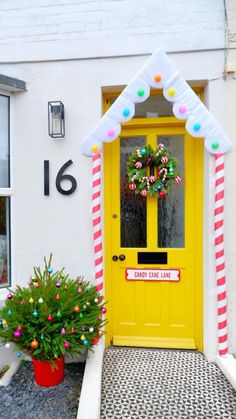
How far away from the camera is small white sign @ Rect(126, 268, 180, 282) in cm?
325

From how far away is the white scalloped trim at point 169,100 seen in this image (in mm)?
2609

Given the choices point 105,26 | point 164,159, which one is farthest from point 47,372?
point 105,26

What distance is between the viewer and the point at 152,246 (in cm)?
329

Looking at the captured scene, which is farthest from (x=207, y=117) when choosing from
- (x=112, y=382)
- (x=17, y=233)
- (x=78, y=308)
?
(x=112, y=382)

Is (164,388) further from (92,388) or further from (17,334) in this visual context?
(17,334)

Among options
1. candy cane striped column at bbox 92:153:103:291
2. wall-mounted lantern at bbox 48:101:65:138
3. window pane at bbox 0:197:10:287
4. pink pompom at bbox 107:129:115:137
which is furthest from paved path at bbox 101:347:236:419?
wall-mounted lantern at bbox 48:101:65:138

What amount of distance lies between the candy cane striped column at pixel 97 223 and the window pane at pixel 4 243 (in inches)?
37.5

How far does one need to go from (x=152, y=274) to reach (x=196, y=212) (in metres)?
0.79

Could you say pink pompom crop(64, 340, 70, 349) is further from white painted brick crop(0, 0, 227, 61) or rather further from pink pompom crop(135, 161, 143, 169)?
white painted brick crop(0, 0, 227, 61)

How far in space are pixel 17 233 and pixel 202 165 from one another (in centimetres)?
199

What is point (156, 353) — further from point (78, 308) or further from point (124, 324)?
point (78, 308)

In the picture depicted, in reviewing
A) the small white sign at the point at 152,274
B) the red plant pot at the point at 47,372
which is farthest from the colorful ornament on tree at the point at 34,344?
the small white sign at the point at 152,274

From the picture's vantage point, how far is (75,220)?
3109 millimetres

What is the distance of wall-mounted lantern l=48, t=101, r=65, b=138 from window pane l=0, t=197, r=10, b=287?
838 mm
